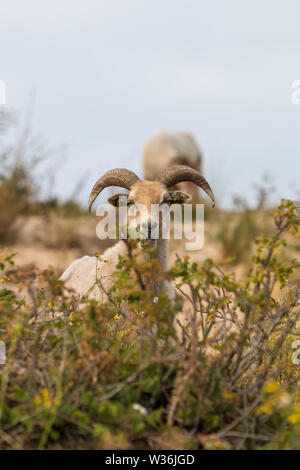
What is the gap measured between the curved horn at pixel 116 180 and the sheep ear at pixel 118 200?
4.9 inches

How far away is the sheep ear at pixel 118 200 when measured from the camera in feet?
23.1

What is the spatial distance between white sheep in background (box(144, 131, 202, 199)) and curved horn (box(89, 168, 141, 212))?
1912cm

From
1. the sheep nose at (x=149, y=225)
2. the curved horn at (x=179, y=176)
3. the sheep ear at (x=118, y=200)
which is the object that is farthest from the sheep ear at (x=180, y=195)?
the sheep nose at (x=149, y=225)

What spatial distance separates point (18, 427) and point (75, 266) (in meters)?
4.34

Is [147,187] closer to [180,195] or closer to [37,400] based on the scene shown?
[180,195]

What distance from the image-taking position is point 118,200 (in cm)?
721

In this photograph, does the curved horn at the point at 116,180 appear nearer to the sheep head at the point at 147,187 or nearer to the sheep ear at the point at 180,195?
the sheep head at the point at 147,187

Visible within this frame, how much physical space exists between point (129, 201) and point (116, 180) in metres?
0.40

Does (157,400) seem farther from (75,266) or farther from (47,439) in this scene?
(75,266)

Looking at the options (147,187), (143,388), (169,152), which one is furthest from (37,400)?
(169,152)

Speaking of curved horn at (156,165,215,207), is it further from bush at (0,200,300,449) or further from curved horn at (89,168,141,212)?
bush at (0,200,300,449)

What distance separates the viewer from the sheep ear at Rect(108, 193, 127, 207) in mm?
7038

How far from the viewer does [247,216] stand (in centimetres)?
1551

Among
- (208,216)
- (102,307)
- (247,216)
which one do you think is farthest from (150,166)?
(102,307)
